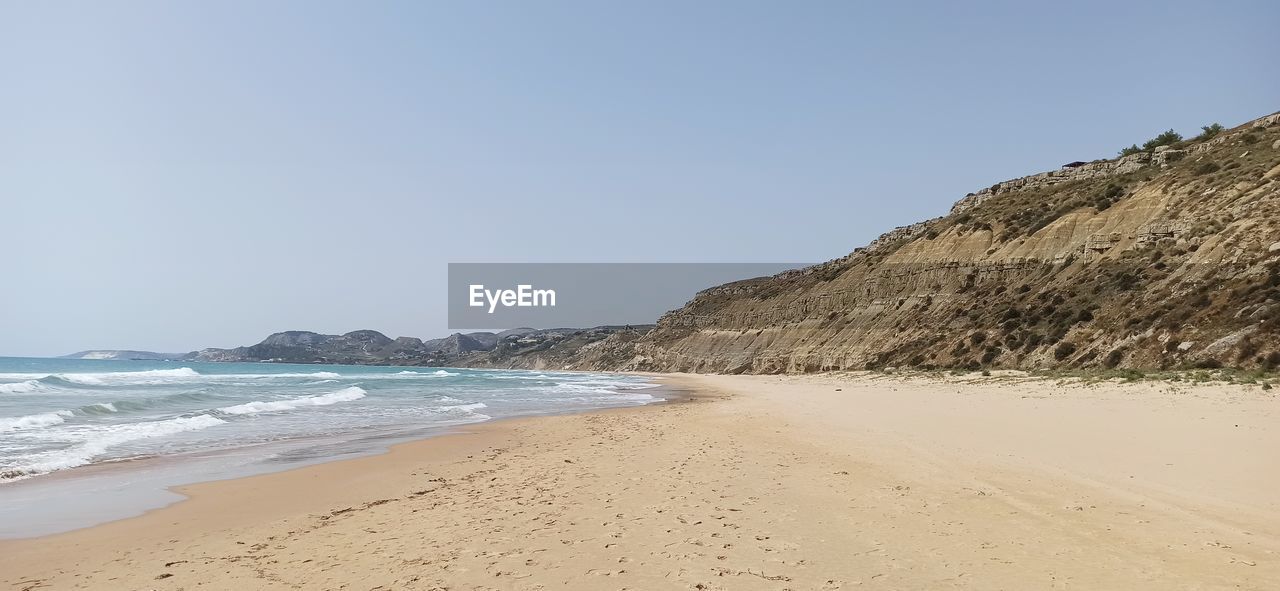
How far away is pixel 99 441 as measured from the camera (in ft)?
50.2

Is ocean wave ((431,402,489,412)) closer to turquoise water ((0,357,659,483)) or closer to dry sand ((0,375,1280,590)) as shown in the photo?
turquoise water ((0,357,659,483))

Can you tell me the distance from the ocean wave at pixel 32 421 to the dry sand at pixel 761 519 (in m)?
11.9

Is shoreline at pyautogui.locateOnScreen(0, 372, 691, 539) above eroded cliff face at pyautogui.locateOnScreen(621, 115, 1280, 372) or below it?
below

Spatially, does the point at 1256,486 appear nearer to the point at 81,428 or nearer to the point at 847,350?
the point at 81,428

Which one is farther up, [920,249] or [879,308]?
[920,249]

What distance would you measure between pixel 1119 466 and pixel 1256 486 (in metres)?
1.66

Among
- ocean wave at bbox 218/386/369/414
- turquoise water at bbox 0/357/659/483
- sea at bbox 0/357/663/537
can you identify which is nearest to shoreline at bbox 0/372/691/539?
sea at bbox 0/357/663/537

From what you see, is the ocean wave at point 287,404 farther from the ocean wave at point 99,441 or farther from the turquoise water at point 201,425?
the ocean wave at point 99,441

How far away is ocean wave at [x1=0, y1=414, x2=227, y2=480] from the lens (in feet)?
37.8

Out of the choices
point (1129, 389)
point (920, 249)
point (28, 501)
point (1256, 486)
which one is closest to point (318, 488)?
point (28, 501)

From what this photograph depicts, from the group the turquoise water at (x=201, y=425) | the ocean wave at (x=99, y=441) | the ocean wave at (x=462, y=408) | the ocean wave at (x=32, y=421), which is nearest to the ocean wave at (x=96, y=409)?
the turquoise water at (x=201, y=425)

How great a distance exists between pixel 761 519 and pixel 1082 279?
3573 centimetres

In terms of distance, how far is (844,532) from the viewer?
21.1ft

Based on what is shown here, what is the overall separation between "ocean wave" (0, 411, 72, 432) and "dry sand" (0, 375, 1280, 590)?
11.9m
